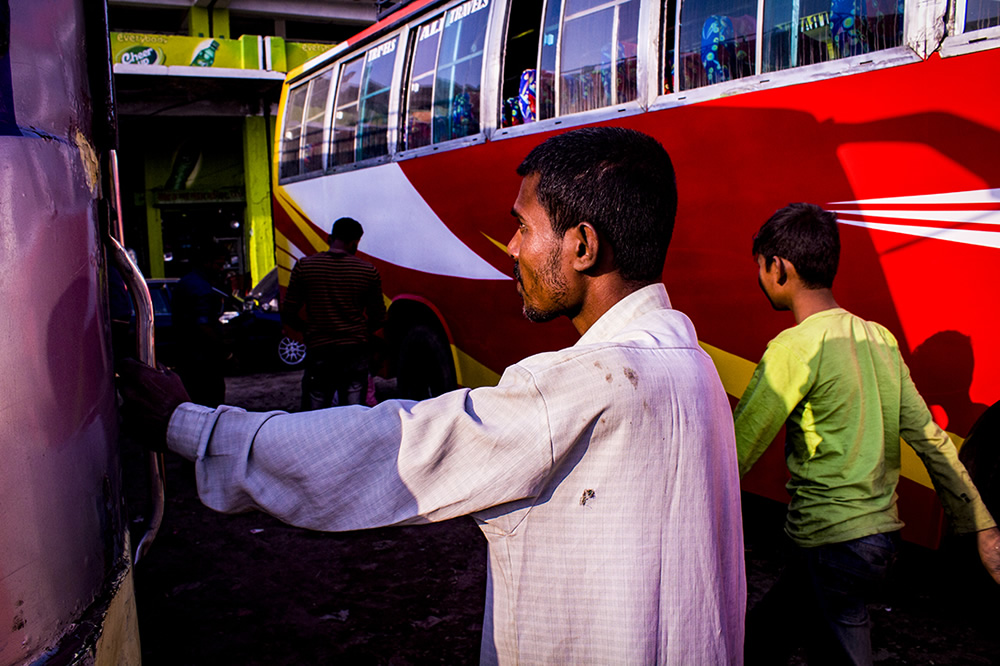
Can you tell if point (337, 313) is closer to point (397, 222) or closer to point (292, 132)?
point (397, 222)

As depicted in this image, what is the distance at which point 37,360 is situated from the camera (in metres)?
1.23

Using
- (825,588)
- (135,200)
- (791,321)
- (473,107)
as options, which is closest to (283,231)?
(473,107)

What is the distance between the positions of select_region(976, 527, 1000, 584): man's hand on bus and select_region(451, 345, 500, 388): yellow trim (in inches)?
151

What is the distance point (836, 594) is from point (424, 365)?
493cm

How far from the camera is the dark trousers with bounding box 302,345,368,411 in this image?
19.2 feet

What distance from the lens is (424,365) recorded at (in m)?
6.75

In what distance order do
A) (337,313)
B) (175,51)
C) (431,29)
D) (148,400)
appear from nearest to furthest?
(148,400) → (337,313) → (431,29) → (175,51)

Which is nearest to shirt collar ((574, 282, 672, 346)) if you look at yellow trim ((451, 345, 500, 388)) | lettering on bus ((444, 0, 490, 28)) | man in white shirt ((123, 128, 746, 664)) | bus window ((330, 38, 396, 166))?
man in white shirt ((123, 128, 746, 664))

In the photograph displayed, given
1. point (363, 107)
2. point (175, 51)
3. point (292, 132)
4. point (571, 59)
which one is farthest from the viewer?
point (175, 51)

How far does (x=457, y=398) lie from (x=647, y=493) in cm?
33

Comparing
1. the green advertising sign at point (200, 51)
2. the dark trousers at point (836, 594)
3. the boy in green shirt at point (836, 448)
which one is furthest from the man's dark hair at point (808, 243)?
the green advertising sign at point (200, 51)

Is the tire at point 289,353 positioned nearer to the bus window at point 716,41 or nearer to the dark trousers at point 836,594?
the bus window at point 716,41

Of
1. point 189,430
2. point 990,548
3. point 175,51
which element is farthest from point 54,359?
point 175,51

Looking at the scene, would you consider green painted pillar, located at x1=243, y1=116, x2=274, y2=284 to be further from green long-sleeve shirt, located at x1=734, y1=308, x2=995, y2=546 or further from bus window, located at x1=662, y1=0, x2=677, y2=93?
green long-sleeve shirt, located at x1=734, y1=308, x2=995, y2=546
